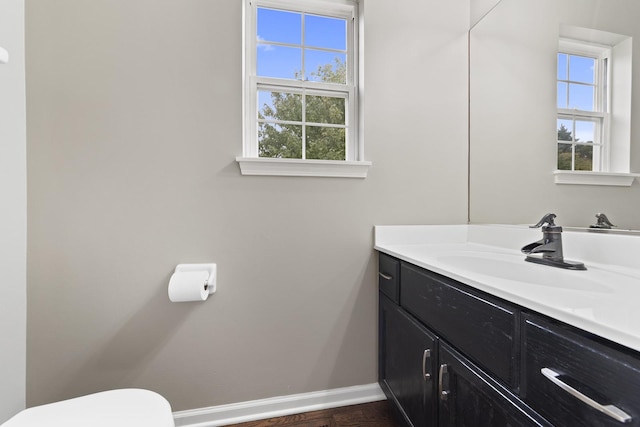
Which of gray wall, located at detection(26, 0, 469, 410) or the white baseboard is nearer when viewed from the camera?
gray wall, located at detection(26, 0, 469, 410)

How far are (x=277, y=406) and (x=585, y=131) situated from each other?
5.80 ft

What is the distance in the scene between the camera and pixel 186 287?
1.14m

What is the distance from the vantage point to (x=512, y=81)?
1.37 m

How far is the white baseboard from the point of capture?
A: 1317 mm

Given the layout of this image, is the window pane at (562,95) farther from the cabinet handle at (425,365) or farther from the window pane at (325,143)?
the cabinet handle at (425,365)

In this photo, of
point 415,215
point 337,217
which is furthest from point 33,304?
point 415,215

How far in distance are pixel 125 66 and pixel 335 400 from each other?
1878 mm

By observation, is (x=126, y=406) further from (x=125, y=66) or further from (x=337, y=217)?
(x=125, y=66)

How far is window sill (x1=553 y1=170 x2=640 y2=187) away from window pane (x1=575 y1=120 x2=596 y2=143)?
0.40 feet

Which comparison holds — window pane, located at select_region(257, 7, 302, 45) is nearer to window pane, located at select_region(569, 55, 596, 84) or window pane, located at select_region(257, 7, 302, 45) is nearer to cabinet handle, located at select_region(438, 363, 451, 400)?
window pane, located at select_region(569, 55, 596, 84)

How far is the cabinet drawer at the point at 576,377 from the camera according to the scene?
45cm

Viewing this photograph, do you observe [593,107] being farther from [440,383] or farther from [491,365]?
[440,383]

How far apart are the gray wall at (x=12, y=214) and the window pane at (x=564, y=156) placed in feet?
7.21

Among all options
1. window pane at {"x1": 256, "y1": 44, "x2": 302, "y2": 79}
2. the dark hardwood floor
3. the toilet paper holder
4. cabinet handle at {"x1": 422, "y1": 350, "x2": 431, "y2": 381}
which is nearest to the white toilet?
the toilet paper holder
